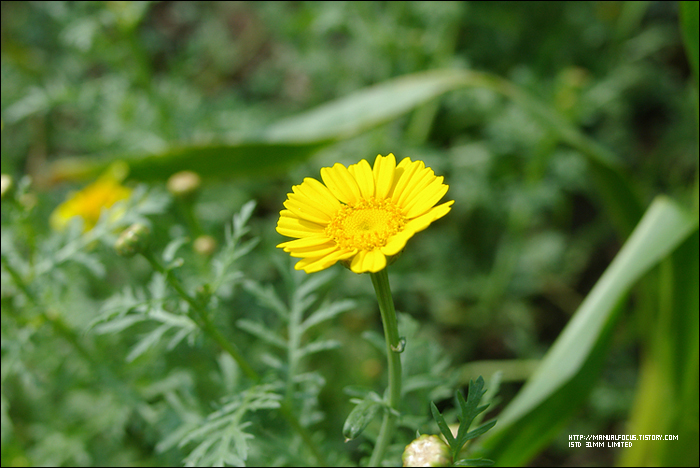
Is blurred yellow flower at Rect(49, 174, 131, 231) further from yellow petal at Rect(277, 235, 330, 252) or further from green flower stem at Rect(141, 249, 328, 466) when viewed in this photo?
yellow petal at Rect(277, 235, 330, 252)

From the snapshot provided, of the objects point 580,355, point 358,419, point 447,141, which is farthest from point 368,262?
point 447,141

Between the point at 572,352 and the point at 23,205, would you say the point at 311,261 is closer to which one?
the point at 572,352

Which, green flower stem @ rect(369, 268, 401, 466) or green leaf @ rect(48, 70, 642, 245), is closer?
green flower stem @ rect(369, 268, 401, 466)

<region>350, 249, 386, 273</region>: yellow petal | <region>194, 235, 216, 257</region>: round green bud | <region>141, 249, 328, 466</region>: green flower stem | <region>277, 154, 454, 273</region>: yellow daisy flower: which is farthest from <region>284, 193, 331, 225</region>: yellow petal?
<region>194, 235, 216, 257</region>: round green bud

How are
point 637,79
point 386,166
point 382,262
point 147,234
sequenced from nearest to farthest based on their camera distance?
point 382,262, point 386,166, point 147,234, point 637,79

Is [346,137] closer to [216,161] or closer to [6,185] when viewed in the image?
[216,161]

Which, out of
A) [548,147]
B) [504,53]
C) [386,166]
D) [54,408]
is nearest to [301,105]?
[504,53]

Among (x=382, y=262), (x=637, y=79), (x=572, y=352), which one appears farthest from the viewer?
(x=637, y=79)
